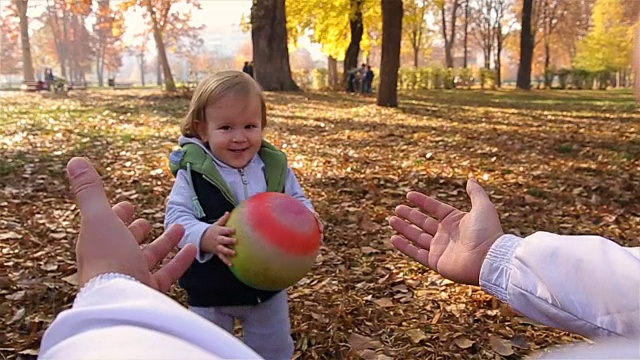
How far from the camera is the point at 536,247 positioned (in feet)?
5.65

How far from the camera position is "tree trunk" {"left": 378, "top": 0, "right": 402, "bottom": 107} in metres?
16.5

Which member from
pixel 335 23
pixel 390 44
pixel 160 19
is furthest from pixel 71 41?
pixel 390 44

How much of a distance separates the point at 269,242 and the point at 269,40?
20567mm

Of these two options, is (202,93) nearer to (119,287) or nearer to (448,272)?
(448,272)

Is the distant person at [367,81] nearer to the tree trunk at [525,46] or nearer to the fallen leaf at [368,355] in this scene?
the tree trunk at [525,46]

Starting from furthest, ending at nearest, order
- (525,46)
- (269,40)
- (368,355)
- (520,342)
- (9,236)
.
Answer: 1. (525,46)
2. (269,40)
3. (9,236)
4. (520,342)
5. (368,355)

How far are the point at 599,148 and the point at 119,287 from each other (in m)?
9.75

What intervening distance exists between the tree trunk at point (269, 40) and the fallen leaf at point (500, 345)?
1974 cm

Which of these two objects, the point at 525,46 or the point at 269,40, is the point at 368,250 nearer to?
the point at 269,40

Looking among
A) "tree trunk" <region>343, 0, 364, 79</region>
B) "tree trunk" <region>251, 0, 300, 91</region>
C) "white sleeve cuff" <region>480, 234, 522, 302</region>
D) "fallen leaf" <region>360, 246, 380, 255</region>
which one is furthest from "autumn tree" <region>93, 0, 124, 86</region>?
"white sleeve cuff" <region>480, 234, 522, 302</region>

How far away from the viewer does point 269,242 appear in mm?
2662

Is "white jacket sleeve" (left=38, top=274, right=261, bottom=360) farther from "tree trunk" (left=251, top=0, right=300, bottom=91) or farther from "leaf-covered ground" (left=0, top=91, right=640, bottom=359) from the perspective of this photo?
"tree trunk" (left=251, top=0, right=300, bottom=91)

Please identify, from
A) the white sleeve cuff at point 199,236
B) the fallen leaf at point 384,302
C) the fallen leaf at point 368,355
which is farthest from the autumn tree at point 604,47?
the white sleeve cuff at point 199,236

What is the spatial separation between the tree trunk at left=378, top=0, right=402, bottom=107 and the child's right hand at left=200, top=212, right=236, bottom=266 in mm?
14574
